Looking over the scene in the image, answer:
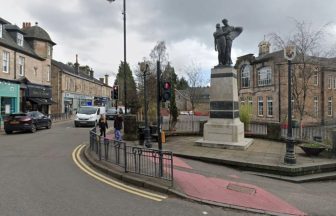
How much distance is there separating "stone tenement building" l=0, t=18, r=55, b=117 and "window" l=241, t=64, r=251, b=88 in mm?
26296

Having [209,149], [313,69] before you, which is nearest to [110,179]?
[209,149]

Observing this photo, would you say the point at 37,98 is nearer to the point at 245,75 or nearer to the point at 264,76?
the point at 245,75

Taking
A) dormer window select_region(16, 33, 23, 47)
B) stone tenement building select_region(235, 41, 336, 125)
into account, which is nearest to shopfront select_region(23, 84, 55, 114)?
dormer window select_region(16, 33, 23, 47)

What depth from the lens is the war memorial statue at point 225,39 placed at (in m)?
15.7

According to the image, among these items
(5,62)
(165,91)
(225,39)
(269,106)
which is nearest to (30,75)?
(5,62)

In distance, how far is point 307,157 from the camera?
12.6m

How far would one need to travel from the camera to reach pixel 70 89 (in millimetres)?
52875

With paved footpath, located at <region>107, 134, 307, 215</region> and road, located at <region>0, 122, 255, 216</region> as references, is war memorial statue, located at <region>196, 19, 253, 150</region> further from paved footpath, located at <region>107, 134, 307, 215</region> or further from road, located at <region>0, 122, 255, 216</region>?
road, located at <region>0, 122, 255, 216</region>

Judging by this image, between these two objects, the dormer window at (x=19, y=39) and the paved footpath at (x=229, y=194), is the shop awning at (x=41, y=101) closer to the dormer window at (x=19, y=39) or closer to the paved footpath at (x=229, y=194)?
the dormer window at (x=19, y=39)

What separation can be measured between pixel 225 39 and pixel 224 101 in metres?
3.14

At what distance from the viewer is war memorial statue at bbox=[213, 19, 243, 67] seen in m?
15.7

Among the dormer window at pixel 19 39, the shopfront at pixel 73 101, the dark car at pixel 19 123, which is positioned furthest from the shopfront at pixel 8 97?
the shopfront at pixel 73 101

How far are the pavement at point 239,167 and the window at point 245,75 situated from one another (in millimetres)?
29253

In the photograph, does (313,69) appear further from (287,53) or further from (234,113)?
(287,53)
